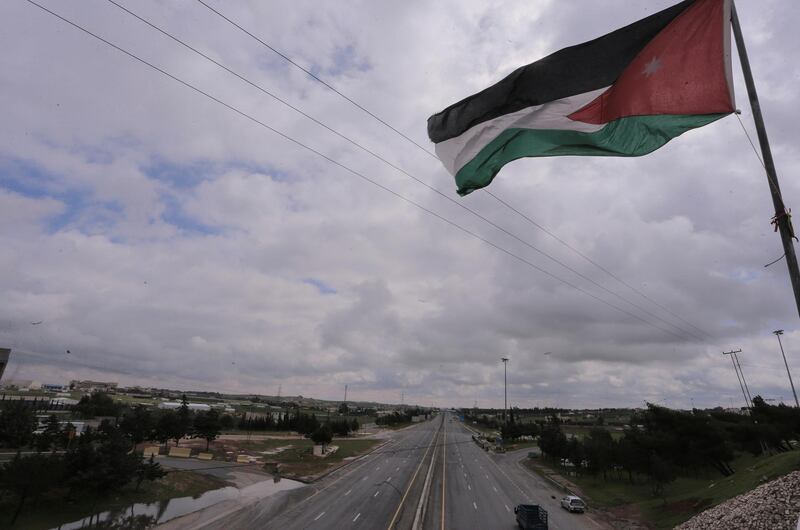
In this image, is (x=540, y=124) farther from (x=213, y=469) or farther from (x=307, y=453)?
(x=307, y=453)

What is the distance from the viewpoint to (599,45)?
10562 millimetres

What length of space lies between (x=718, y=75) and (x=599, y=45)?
293 cm

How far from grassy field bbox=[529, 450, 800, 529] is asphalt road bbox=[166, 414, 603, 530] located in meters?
5.33

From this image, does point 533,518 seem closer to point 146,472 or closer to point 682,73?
point 682,73

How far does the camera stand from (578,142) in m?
11.2

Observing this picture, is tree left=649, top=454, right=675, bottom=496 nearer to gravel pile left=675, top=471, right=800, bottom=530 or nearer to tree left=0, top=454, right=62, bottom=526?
gravel pile left=675, top=471, right=800, bottom=530

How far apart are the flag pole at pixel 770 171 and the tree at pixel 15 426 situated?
82.2 meters

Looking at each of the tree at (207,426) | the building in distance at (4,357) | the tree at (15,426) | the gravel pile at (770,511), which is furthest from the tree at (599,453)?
the building in distance at (4,357)

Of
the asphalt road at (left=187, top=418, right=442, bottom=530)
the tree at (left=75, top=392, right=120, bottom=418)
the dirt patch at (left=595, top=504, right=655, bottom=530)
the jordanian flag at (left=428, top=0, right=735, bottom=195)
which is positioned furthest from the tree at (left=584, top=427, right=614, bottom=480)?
the tree at (left=75, top=392, right=120, bottom=418)

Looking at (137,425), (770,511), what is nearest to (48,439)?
(137,425)

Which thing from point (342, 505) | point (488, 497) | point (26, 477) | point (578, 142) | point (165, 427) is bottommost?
point (342, 505)

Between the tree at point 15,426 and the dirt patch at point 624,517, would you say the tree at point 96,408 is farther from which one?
the dirt patch at point 624,517

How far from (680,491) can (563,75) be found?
5627 cm

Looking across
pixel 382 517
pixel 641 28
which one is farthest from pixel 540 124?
pixel 382 517
